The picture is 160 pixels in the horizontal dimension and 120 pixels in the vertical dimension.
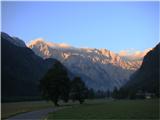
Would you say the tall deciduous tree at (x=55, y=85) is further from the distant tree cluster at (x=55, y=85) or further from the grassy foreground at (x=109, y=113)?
the grassy foreground at (x=109, y=113)

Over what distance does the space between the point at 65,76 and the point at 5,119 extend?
50807mm

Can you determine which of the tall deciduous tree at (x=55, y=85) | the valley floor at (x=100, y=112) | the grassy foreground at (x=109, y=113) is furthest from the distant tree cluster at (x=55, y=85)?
the grassy foreground at (x=109, y=113)

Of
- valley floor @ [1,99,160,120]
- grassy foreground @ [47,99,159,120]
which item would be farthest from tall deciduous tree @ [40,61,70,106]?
grassy foreground @ [47,99,159,120]

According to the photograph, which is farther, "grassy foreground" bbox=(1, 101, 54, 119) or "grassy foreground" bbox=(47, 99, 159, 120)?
"grassy foreground" bbox=(1, 101, 54, 119)

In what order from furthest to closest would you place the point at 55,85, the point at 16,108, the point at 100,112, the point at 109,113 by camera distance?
the point at 55,85, the point at 16,108, the point at 100,112, the point at 109,113

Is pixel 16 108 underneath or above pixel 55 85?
underneath

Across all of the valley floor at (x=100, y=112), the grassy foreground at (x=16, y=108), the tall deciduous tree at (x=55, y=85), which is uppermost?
the tall deciduous tree at (x=55, y=85)

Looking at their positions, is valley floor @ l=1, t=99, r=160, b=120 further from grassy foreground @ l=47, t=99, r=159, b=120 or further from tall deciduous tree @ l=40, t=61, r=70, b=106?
tall deciduous tree @ l=40, t=61, r=70, b=106

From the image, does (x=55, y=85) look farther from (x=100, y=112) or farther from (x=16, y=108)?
(x=100, y=112)

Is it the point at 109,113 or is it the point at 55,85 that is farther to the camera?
the point at 55,85

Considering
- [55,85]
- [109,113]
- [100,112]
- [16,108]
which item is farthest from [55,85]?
[109,113]

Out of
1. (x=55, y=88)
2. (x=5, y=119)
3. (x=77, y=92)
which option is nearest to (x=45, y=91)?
(x=55, y=88)

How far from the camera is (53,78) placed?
86688 mm

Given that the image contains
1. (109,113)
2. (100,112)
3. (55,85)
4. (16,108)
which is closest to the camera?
(109,113)
